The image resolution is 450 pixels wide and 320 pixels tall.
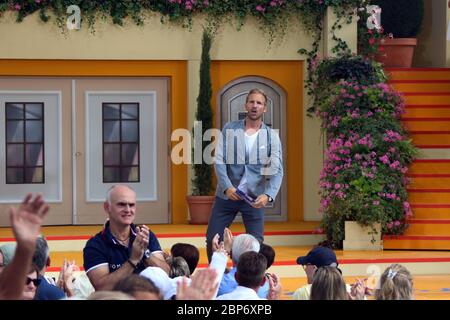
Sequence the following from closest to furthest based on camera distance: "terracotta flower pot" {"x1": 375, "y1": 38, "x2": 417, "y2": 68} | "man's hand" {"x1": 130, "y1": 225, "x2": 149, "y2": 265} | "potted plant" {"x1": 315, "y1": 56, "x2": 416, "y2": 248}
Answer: "man's hand" {"x1": 130, "y1": 225, "x2": 149, "y2": 265} < "potted plant" {"x1": 315, "y1": 56, "x2": 416, "y2": 248} < "terracotta flower pot" {"x1": 375, "y1": 38, "x2": 417, "y2": 68}

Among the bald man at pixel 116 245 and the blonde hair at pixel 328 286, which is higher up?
the bald man at pixel 116 245

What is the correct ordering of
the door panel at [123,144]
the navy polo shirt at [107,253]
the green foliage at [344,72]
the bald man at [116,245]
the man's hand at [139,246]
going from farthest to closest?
the door panel at [123,144], the green foliage at [344,72], the navy polo shirt at [107,253], the bald man at [116,245], the man's hand at [139,246]

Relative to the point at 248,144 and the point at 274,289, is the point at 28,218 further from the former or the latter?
the point at 248,144

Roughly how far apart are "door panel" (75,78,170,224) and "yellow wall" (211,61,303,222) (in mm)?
786

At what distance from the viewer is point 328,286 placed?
5.74m

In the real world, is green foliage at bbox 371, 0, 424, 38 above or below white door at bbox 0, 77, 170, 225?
above

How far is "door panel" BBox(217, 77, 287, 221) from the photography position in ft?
50.1

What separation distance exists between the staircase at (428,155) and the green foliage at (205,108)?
239 cm

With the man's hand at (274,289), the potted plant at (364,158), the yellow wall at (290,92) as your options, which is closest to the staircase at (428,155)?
the potted plant at (364,158)

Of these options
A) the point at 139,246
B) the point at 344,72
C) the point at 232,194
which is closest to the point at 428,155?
the point at 344,72

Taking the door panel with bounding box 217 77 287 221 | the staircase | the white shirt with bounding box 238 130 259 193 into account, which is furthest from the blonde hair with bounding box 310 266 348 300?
the door panel with bounding box 217 77 287 221

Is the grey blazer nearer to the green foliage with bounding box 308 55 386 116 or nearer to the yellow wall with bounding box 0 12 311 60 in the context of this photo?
the green foliage with bounding box 308 55 386 116

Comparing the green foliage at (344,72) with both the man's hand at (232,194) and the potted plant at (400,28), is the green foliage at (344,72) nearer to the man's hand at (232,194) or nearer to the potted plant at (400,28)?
the potted plant at (400,28)

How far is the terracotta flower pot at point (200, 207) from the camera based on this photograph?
14797 millimetres
